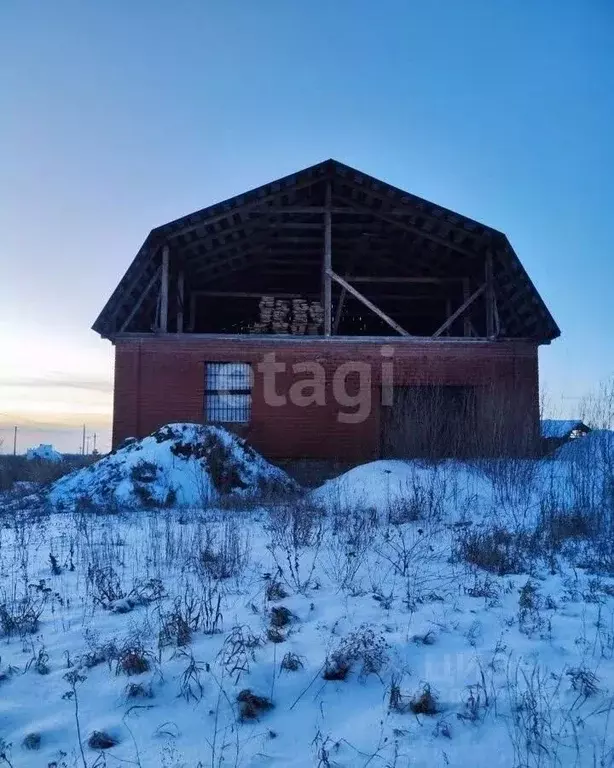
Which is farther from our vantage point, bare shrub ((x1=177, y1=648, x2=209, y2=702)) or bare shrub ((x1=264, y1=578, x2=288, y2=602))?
bare shrub ((x1=264, y1=578, x2=288, y2=602))

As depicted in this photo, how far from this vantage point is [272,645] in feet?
13.3

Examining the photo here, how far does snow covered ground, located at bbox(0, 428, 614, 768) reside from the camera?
9.95 feet

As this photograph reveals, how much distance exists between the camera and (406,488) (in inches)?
420

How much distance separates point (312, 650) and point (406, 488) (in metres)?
6.89

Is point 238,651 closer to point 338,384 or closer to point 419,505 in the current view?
point 419,505

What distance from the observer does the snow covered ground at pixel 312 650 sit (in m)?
3.03

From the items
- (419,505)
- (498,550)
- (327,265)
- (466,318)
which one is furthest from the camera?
(466,318)

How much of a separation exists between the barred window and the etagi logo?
19.5 inches

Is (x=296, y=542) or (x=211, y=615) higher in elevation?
(x=296, y=542)

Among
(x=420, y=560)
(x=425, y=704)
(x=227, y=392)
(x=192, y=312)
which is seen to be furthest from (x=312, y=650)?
(x=192, y=312)

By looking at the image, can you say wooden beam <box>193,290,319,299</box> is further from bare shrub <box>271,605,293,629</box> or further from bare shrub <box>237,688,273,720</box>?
bare shrub <box>237,688,273,720</box>

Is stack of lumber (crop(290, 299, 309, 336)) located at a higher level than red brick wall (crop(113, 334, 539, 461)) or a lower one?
higher

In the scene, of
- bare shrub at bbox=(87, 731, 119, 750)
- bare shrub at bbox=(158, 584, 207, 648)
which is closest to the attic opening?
bare shrub at bbox=(158, 584, 207, 648)

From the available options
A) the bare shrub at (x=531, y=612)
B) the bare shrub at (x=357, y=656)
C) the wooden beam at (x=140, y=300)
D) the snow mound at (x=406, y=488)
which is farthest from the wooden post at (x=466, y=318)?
the bare shrub at (x=357, y=656)
